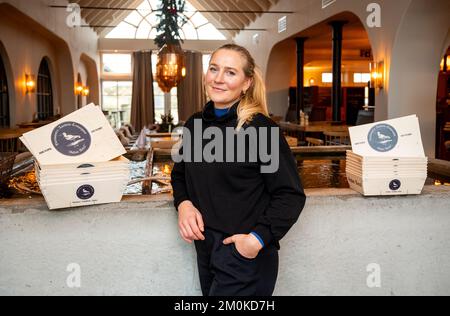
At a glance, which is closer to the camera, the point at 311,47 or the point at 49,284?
the point at 49,284

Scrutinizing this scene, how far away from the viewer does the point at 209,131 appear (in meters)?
1.61

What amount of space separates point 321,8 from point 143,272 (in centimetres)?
835

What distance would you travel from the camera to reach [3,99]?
946cm

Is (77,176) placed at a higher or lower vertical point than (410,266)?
higher

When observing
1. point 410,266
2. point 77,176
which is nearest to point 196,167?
point 77,176

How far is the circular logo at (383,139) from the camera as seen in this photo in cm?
198

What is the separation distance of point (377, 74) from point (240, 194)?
21.1 feet

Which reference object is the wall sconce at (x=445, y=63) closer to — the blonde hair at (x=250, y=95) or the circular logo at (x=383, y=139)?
the circular logo at (x=383, y=139)

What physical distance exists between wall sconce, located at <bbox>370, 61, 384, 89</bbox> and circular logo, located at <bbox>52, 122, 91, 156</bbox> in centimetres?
623

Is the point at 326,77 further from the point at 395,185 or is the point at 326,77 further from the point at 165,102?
the point at 395,185

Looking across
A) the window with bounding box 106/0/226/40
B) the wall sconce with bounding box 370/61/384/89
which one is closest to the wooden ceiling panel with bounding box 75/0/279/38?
the window with bounding box 106/0/226/40

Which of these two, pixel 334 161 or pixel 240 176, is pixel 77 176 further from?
pixel 334 161

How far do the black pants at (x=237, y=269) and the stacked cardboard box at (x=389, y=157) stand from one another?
628mm

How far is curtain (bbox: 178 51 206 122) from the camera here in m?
18.1
